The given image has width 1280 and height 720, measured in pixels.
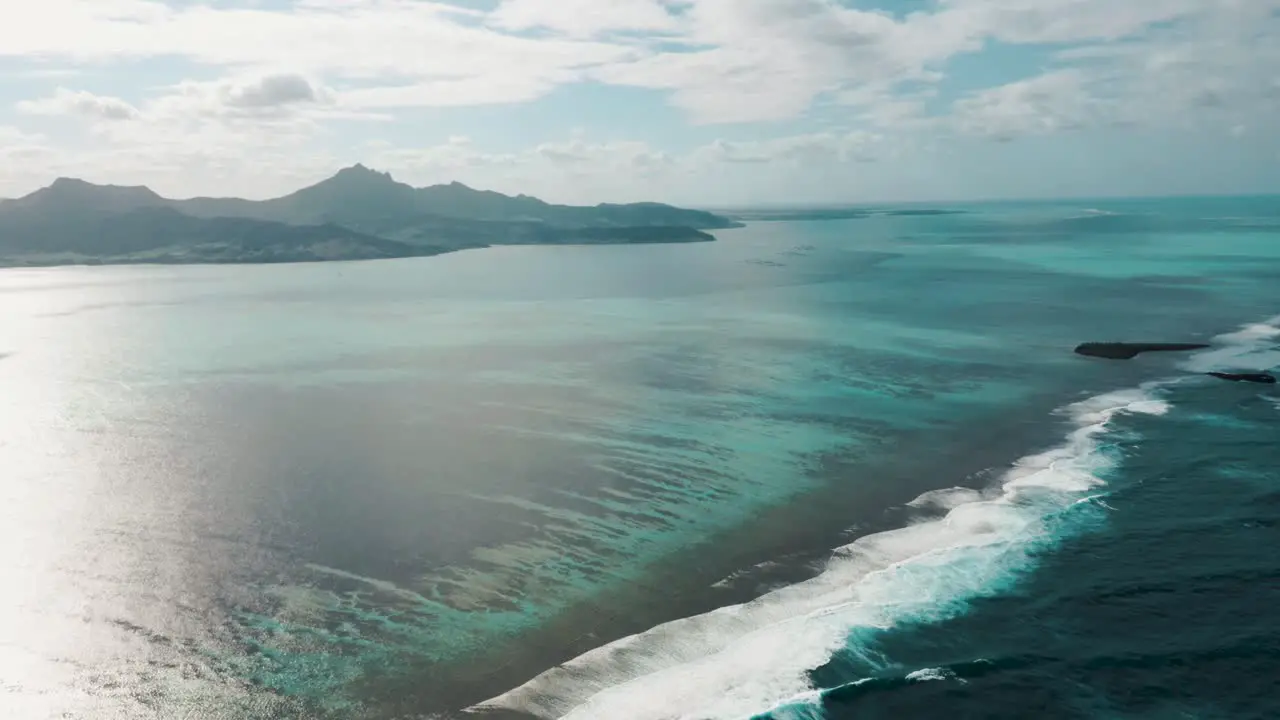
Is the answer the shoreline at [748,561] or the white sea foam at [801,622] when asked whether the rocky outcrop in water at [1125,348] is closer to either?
the shoreline at [748,561]

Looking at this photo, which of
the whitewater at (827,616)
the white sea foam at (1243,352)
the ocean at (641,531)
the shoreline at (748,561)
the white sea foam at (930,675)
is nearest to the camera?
the whitewater at (827,616)

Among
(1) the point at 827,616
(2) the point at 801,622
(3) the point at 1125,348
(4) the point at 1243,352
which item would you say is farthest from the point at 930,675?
(4) the point at 1243,352

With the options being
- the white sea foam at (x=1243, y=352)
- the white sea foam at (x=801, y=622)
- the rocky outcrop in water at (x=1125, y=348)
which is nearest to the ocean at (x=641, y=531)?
the white sea foam at (x=801, y=622)

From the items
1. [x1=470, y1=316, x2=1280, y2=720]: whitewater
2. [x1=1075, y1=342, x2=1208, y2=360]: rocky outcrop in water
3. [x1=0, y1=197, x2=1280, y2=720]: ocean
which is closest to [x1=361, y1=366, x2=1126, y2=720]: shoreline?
[x1=0, y1=197, x2=1280, y2=720]: ocean

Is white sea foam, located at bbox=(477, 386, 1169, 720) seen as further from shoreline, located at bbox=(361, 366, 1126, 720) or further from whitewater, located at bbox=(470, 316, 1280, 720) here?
shoreline, located at bbox=(361, 366, 1126, 720)

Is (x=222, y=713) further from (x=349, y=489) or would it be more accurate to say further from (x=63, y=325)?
(x=63, y=325)

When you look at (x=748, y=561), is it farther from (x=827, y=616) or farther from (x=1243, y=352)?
(x=1243, y=352)

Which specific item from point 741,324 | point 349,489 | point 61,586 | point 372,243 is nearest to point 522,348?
point 741,324
